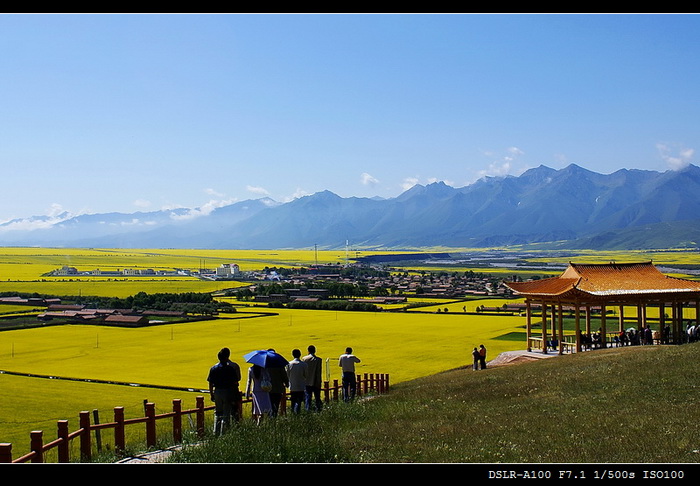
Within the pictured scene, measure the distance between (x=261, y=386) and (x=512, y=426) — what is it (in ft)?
14.0

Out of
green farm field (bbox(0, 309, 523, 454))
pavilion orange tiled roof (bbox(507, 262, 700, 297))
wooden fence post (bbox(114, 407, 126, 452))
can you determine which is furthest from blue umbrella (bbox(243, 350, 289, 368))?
pavilion orange tiled roof (bbox(507, 262, 700, 297))

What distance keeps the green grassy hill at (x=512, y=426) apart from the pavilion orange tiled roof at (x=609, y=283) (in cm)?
1056

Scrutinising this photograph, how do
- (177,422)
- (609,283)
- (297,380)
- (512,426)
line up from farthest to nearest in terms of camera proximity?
(609,283) < (297,380) < (177,422) < (512,426)

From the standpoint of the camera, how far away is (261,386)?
43.1 ft

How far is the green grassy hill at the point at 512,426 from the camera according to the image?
9.06 meters

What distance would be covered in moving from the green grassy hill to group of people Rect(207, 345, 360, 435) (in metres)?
0.55

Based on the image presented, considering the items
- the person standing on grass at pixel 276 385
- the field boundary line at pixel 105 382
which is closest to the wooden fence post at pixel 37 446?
the person standing on grass at pixel 276 385

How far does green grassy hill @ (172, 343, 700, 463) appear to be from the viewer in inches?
357

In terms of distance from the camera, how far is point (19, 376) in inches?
1218

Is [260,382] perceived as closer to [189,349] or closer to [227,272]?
Result: [189,349]

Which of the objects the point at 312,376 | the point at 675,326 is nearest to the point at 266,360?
the point at 312,376

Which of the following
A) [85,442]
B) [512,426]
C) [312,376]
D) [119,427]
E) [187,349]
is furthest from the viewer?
[187,349]
